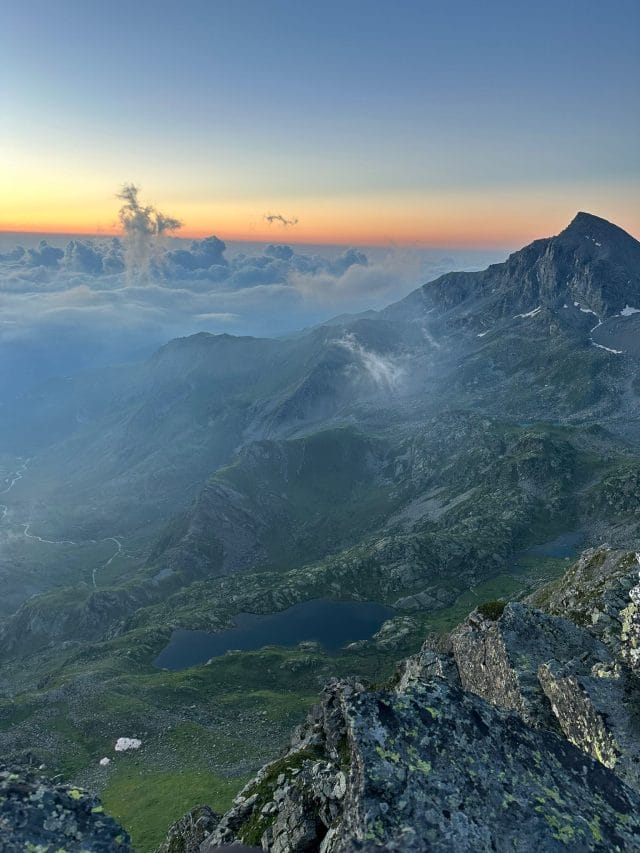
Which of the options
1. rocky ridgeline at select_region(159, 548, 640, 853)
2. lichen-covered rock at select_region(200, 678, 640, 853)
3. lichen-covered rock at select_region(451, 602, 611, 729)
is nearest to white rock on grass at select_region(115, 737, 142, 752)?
rocky ridgeline at select_region(159, 548, 640, 853)

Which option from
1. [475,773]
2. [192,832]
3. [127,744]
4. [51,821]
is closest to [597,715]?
[475,773]

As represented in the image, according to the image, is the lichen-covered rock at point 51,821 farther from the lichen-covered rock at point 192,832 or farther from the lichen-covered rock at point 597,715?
the lichen-covered rock at point 597,715

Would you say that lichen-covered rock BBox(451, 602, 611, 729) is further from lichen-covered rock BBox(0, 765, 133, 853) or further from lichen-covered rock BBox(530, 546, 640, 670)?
lichen-covered rock BBox(0, 765, 133, 853)

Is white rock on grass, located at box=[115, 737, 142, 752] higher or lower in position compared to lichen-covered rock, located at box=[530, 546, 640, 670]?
lower

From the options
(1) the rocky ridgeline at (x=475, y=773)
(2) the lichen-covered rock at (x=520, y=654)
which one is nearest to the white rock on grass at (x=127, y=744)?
(1) the rocky ridgeline at (x=475, y=773)

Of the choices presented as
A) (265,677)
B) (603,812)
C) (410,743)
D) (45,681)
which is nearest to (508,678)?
(603,812)
